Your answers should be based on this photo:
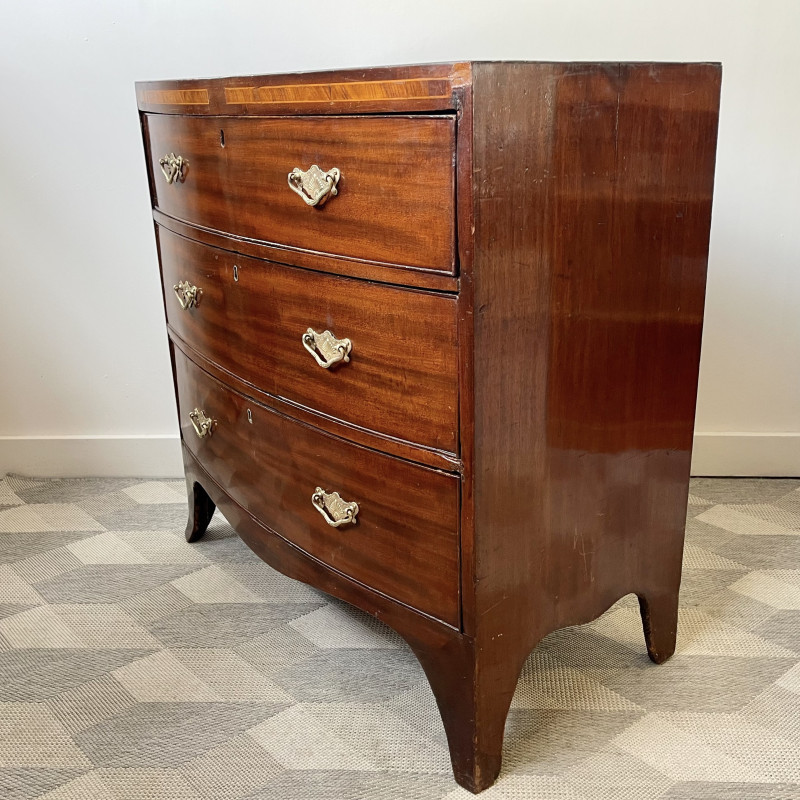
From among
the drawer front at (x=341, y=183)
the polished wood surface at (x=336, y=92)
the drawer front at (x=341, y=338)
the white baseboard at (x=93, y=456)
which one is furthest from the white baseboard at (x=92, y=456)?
the polished wood surface at (x=336, y=92)

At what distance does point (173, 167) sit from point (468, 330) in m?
0.82

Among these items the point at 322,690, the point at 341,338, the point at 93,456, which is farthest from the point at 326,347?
the point at 93,456

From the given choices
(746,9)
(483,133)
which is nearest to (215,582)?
(483,133)

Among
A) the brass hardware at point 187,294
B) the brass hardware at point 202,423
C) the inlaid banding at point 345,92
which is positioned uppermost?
the inlaid banding at point 345,92

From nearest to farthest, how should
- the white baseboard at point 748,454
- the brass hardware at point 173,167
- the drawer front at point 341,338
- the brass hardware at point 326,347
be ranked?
the drawer front at point 341,338, the brass hardware at point 326,347, the brass hardware at point 173,167, the white baseboard at point 748,454

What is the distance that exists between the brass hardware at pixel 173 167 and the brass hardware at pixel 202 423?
0.47 metres

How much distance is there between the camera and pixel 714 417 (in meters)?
2.47

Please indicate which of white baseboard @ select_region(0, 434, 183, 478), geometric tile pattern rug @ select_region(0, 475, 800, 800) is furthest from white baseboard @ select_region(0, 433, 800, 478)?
geometric tile pattern rug @ select_region(0, 475, 800, 800)

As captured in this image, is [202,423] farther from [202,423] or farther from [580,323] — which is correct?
[580,323]

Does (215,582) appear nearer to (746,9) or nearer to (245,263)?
(245,263)

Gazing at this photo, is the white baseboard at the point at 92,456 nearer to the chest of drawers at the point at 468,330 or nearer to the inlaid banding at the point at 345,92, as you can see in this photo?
the chest of drawers at the point at 468,330

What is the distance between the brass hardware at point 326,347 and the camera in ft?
Answer: 4.36

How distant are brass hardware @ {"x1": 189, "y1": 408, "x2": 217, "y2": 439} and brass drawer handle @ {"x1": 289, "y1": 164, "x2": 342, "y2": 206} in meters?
0.66

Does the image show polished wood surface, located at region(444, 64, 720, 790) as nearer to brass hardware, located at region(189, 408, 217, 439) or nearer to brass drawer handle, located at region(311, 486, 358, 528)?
brass drawer handle, located at region(311, 486, 358, 528)
